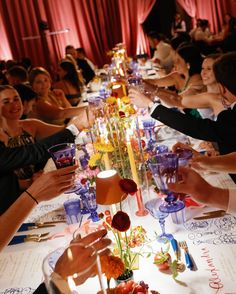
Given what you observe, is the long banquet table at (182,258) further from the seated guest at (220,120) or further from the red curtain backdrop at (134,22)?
the red curtain backdrop at (134,22)

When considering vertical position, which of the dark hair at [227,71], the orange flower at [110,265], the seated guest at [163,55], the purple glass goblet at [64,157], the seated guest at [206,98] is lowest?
the seated guest at [163,55]

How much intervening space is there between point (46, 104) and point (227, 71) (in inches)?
86.9

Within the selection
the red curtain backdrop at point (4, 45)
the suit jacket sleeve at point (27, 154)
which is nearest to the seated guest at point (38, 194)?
the suit jacket sleeve at point (27, 154)

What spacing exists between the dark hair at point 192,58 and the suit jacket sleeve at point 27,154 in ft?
5.67

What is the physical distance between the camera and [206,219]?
150cm

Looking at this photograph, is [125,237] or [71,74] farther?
[71,74]

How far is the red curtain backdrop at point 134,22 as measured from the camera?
977 cm

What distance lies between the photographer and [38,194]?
1.45 m

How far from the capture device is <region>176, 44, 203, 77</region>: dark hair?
3564mm

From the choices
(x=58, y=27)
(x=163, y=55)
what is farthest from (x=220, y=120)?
(x=58, y=27)

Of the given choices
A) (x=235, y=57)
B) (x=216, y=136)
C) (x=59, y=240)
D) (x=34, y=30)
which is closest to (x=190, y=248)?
(x=59, y=240)

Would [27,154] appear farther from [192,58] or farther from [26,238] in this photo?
[192,58]

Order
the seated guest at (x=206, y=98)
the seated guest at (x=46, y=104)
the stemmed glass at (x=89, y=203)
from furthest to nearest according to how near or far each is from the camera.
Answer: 1. the seated guest at (x=46, y=104)
2. the seated guest at (x=206, y=98)
3. the stemmed glass at (x=89, y=203)

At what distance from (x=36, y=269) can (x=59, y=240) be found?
18 centimetres
